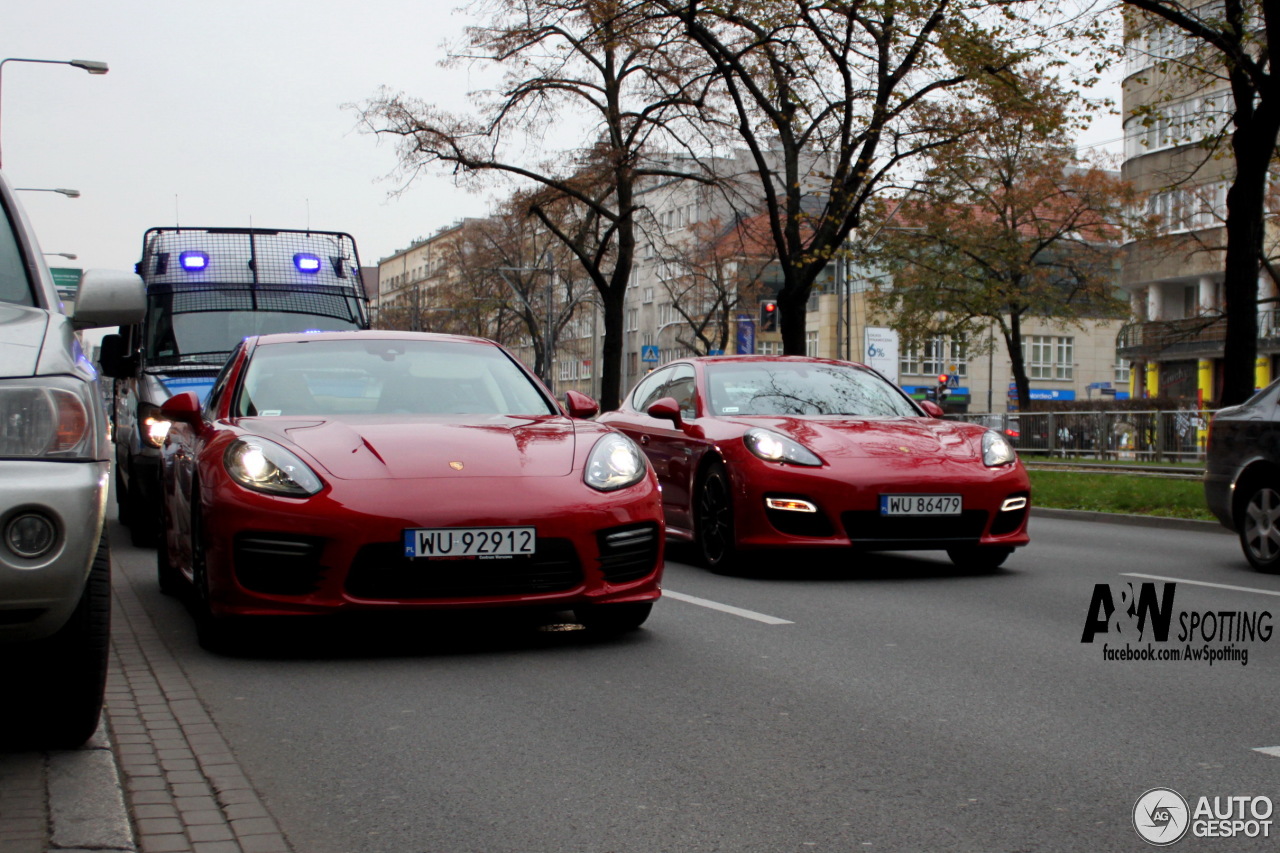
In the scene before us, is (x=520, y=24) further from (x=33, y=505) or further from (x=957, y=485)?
(x=33, y=505)

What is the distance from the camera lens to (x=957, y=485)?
962cm

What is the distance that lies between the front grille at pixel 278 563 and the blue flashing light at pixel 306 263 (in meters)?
10.1

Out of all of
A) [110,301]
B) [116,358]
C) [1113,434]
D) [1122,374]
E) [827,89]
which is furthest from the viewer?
[1122,374]

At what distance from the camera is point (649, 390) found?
1246 centimetres

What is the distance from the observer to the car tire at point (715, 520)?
392 inches

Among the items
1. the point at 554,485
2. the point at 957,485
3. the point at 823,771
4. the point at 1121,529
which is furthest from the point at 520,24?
the point at 823,771

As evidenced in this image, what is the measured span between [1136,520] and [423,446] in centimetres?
1173

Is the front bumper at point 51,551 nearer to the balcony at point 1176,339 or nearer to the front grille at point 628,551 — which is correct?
the front grille at point 628,551

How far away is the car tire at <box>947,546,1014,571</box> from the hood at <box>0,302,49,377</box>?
6698 millimetres

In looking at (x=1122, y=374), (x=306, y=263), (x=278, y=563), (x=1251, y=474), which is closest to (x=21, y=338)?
(x=278, y=563)

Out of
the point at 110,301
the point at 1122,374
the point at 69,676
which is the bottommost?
the point at 69,676

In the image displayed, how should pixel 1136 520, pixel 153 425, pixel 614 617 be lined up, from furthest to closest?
pixel 1136 520
pixel 153 425
pixel 614 617

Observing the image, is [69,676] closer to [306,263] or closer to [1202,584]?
[1202,584]

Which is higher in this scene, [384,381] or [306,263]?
[306,263]
